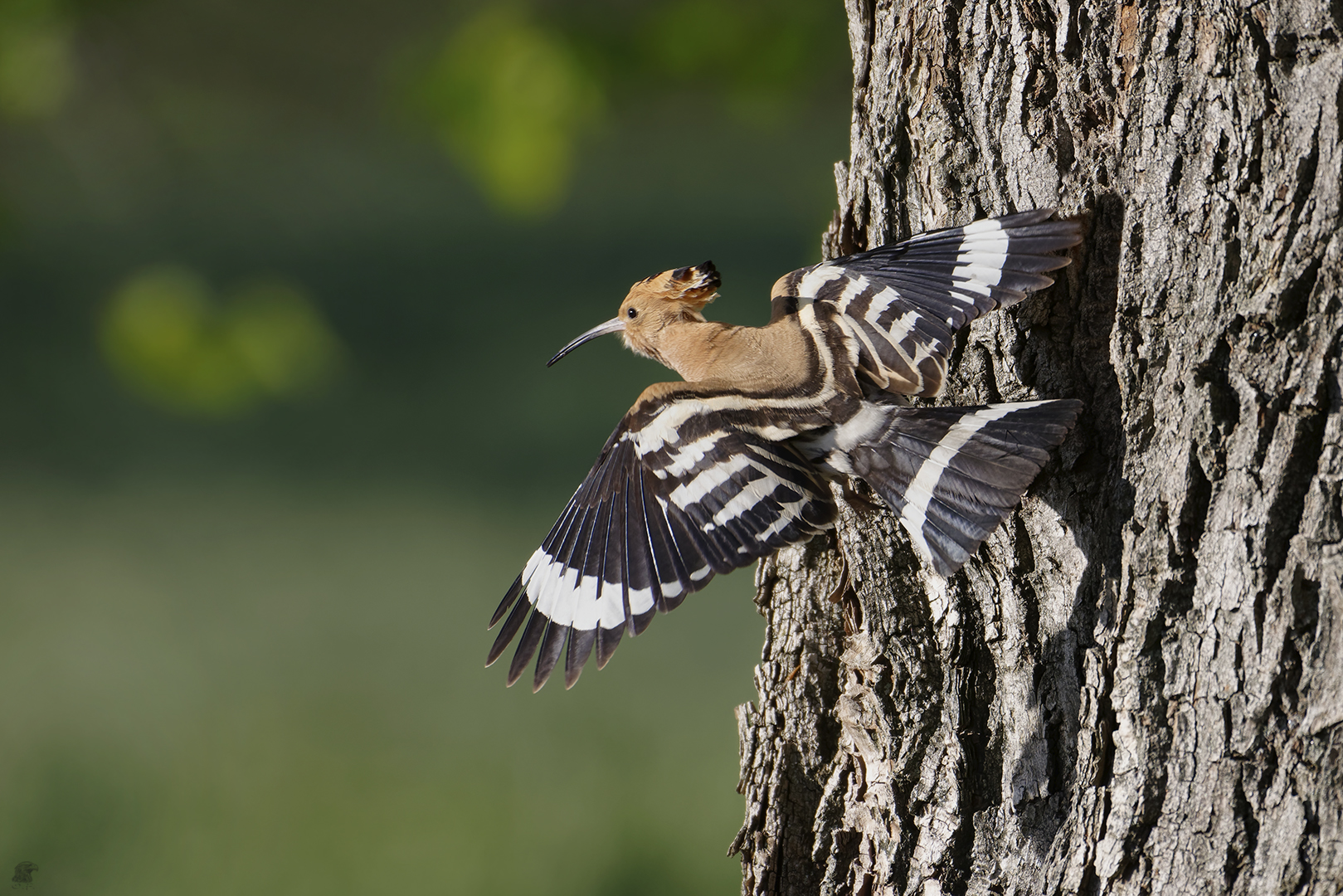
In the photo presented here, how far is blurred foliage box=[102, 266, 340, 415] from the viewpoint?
2.01m

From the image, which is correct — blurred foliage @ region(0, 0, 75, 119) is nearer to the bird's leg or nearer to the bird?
the bird

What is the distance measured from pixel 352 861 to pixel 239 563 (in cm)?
69

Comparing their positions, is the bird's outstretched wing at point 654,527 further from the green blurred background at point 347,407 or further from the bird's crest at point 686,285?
the green blurred background at point 347,407

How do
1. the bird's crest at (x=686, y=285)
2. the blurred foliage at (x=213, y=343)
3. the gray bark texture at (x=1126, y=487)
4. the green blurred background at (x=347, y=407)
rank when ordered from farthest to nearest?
the blurred foliage at (x=213, y=343) < the green blurred background at (x=347, y=407) < the bird's crest at (x=686, y=285) < the gray bark texture at (x=1126, y=487)

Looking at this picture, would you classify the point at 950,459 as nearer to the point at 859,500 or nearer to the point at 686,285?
the point at 859,500

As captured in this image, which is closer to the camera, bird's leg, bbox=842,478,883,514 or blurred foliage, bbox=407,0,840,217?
bird's leg, bbox=842,478,883,514

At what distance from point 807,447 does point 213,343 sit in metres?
1.60

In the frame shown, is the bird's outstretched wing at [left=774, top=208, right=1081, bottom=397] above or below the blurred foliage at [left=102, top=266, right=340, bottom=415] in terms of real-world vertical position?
→ below

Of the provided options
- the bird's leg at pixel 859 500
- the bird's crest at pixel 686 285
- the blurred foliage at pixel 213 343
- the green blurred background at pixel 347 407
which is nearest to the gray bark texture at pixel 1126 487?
the bird's leg at pixel 859 500

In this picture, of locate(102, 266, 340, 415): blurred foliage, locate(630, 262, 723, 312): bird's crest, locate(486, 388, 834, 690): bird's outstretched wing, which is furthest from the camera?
locate(102, 266, 340, 415): blurred foliage

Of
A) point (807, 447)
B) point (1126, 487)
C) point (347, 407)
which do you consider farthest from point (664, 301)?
point (347, 407)

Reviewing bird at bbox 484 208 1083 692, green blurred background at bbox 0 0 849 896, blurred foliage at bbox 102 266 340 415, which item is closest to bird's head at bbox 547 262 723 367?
bird at bbox 484 208 1083 692

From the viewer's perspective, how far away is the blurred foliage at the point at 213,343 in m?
2.01

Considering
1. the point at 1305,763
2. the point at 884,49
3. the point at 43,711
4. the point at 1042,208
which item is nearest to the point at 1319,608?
the point at 1305,763
